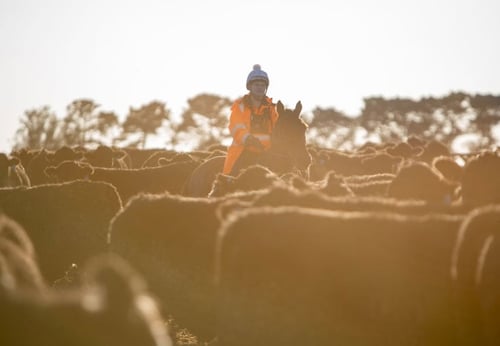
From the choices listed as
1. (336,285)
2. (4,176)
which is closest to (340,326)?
(336,285)

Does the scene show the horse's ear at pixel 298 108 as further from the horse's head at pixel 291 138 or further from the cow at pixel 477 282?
the cow at pixel 477 282

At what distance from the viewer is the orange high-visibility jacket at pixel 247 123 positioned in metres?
12.2

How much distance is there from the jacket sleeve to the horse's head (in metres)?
0.85

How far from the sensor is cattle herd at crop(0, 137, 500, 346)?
8.43 feet

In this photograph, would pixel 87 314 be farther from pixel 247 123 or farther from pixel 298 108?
pixel 247 123

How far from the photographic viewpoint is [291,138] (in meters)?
11.5

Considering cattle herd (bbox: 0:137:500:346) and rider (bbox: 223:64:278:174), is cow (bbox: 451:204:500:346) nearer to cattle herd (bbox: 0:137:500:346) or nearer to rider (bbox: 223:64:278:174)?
cattle herd (bbox: 0:137:500:346)

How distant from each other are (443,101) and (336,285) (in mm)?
61733

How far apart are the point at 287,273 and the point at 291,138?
713 cm

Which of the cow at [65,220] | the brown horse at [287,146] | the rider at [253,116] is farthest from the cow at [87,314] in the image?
the rider at [253,116]

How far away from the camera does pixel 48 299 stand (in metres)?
2.52

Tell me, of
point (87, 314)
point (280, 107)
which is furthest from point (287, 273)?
point (280, 107)

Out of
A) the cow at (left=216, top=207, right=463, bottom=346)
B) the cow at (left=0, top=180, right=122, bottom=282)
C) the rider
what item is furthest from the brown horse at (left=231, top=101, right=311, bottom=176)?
the cow at (left=216, top=207, right=463, bottom=346)

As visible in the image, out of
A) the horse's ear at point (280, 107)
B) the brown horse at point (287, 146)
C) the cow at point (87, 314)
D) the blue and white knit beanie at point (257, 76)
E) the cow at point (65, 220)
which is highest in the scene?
the blue and white knit beanie at point (257, 76)
